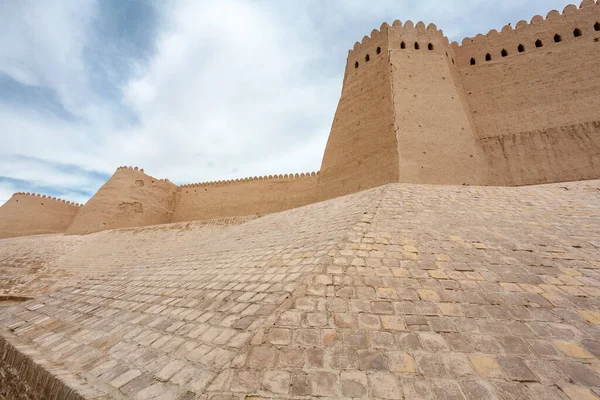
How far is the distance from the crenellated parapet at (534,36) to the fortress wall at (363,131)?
4414 mm

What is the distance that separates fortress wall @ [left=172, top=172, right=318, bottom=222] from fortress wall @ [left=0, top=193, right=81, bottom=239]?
28.0ft

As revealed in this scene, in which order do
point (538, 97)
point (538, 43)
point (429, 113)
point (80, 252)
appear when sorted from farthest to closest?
point (80, 252), point (538, 43), point (538, 97), point (429, 113)

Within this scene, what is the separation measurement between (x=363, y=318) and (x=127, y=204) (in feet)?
66.9

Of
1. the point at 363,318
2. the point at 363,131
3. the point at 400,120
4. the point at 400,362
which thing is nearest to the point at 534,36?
the point at 400,120

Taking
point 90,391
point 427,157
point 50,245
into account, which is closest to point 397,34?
point 427,157

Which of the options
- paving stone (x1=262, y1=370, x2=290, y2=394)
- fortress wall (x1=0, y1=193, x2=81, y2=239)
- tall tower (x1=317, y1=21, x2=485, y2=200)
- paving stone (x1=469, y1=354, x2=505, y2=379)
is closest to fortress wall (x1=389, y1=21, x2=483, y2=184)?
tall tower (x1=317, y1=21, x2=485, y2=200)

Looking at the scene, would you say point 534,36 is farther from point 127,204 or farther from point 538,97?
point 127,204

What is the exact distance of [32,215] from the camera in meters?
19.4

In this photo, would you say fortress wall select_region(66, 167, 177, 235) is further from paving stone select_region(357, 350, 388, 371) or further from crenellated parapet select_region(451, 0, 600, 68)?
crenellated parapet select_region(451, 0, 600, 68)

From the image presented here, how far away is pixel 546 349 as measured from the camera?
2.40 metres

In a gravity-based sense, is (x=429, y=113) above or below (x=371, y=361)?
above

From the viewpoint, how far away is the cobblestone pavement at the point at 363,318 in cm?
211

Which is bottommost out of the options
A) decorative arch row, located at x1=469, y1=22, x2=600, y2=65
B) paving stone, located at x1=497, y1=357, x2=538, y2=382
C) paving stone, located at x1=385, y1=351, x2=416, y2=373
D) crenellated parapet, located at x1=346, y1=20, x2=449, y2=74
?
paving stone, located at x1=497, y1=357, x2=538, y2=382

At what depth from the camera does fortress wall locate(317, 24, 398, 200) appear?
10.4 m
